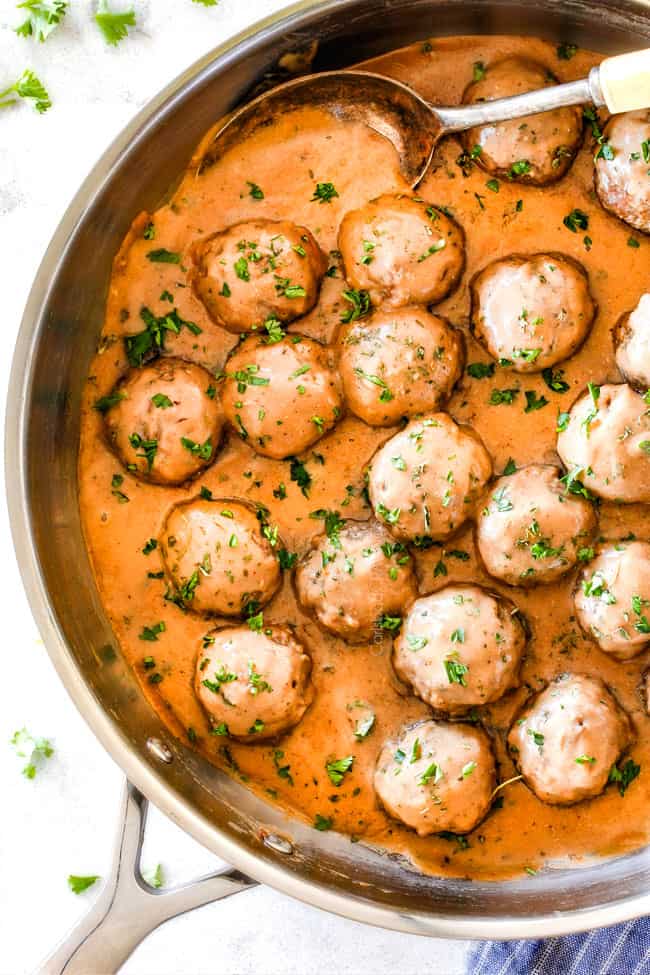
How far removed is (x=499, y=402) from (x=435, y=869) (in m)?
1.45

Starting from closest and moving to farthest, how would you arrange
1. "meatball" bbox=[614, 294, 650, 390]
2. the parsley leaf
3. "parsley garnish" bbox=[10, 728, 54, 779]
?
"meatball" bbox=[614, 294, 650, 390], the parsley leaf, "parsley garnish" bbox=[10, 728, 54, 779]

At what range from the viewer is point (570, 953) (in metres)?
3.32

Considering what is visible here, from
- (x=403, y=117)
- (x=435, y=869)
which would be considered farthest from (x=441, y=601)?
(x=403, y=117)

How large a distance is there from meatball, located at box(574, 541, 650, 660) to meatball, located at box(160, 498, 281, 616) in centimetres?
92

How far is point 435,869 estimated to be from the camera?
309 centimetres

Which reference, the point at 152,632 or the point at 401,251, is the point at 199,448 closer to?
the point at 152,632

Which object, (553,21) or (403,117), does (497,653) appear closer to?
(403,117)

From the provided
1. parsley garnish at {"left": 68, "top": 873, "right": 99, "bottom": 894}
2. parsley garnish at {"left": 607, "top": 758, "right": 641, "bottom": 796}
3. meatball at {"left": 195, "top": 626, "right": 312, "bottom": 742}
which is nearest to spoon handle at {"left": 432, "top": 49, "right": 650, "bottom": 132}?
meatball at {"left": 195, "top": 626, "right": 312, "bottom": 742}

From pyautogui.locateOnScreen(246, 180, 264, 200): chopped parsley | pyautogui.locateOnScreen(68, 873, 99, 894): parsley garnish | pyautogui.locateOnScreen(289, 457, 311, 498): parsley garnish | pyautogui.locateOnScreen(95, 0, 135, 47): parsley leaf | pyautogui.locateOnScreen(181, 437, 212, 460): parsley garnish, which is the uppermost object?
pyautogui.locateOnScreen(95, 0, 135, 47): parsley leaf

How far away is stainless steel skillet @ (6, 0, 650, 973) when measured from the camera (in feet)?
9.21

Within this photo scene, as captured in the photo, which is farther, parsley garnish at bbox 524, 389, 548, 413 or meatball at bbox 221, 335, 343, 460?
parsley garnish at bbox 524, 389, 548, 413

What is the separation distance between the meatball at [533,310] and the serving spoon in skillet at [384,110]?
0.41 m

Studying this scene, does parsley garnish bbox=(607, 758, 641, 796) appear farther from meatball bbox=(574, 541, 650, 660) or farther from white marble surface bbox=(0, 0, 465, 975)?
white marble surface bbox=(0, 0, 465, 975)

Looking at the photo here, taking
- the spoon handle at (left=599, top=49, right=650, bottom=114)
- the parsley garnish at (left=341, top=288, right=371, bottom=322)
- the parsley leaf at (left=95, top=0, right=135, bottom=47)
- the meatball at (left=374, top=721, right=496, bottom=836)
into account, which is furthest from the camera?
the parsley leaf at (left=95, top=0, right=135, bottom=47)
